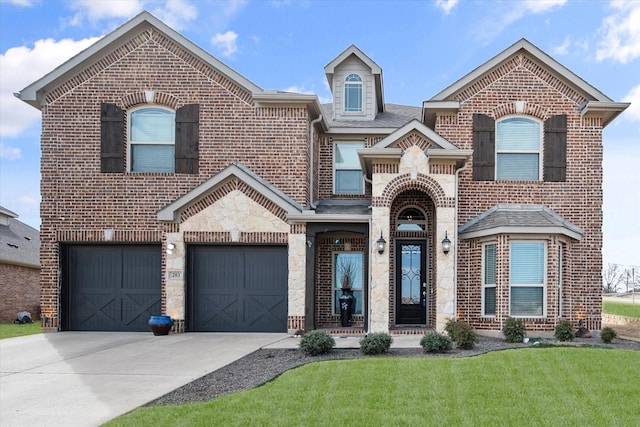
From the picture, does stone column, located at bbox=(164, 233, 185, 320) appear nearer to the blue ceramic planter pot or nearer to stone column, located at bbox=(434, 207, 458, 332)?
the blue ceramic planter pot

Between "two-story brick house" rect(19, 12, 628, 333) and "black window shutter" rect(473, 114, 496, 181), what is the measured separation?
0.10 ft

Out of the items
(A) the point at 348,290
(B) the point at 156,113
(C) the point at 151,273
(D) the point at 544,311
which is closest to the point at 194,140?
(B) the point at 156,113

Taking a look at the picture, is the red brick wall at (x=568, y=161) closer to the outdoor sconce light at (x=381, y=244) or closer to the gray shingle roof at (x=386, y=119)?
the gray shingle roof at (x=386, y=119)

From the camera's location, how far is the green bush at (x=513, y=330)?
12.8 metres

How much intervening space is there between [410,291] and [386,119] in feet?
20.1

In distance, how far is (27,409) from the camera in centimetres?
750

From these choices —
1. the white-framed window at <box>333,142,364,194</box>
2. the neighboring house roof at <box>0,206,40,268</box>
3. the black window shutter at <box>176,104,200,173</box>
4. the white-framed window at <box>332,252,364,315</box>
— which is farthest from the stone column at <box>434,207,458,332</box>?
the neighboring house roof at <box>0,206,40,268</box>

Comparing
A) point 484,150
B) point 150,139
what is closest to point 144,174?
point 150,139

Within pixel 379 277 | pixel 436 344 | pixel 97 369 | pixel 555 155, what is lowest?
pixel 97 369

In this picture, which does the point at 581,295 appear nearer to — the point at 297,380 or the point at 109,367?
the point at 297,380

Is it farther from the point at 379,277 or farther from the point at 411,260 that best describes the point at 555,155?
the point at 379,277

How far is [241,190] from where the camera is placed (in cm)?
1510

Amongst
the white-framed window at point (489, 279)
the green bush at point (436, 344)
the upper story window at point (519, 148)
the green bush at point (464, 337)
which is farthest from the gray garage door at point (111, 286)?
the upper story window at point (519, 148)

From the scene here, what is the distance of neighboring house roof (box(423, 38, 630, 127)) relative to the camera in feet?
50.3
